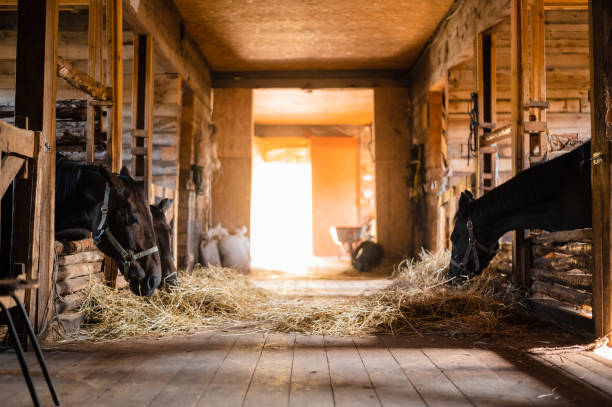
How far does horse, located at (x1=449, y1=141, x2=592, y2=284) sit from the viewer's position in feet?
10.5

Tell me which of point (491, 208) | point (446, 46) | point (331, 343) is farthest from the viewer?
point (446, 46)

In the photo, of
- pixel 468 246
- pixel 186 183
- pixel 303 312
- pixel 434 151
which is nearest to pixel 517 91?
pixel 468 246

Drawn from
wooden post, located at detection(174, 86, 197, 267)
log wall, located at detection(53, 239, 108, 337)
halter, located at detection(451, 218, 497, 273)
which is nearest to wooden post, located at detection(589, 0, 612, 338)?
halter, located at detection(451, 218, 497, 273)

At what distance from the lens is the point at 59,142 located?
14.4 ft

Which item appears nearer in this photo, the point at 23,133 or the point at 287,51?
the point at 23,133

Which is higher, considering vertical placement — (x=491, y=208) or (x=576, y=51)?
(x=576, y=51)

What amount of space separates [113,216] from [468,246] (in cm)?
275

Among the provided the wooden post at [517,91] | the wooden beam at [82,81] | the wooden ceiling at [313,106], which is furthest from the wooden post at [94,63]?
the wooden ceiling at [313,106]

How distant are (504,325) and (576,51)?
4.84m

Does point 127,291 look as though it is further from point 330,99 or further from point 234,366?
point 330,99

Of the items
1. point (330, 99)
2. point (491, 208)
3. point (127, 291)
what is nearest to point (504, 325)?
point (491, 208)

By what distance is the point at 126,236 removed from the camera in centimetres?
311

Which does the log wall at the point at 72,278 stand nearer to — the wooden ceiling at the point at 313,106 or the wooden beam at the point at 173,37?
the wooden beam at the point at 173,37

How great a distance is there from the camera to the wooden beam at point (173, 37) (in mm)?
4922
